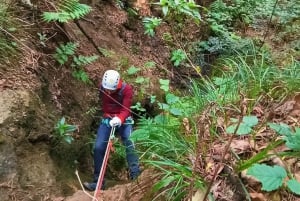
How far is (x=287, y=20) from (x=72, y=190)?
→ 214 inches

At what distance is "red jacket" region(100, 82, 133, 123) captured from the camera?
4.98 meters

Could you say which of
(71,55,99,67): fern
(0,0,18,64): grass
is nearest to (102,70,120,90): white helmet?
(71,55,99,67): fern

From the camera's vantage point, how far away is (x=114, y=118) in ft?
16.0

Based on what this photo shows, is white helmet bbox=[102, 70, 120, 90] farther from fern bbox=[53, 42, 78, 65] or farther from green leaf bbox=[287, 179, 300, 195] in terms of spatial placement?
green leaf bbox=[287, 179, 300, 195]

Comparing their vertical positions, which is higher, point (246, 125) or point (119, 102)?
point (246, 125)

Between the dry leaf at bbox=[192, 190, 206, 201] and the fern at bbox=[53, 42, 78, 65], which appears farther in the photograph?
the fern at bbox=[53, 42, 78, 65]

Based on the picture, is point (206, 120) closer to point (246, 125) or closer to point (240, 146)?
point (240, 146)

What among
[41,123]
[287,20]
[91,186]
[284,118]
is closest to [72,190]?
[91,186]

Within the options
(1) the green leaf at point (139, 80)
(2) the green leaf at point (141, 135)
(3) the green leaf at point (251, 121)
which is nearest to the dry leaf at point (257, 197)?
(3) the green leaf at point (251, 121)

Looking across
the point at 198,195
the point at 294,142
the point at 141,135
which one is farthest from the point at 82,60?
the point at 294,142

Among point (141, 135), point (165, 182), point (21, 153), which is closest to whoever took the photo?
point (165, 182)

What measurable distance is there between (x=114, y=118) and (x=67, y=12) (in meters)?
1.73

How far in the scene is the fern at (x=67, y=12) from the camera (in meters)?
5.36

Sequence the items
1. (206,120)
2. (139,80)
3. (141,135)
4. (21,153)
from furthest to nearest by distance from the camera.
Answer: (139,80)
(21,153)
(141,135)
(206,120)
